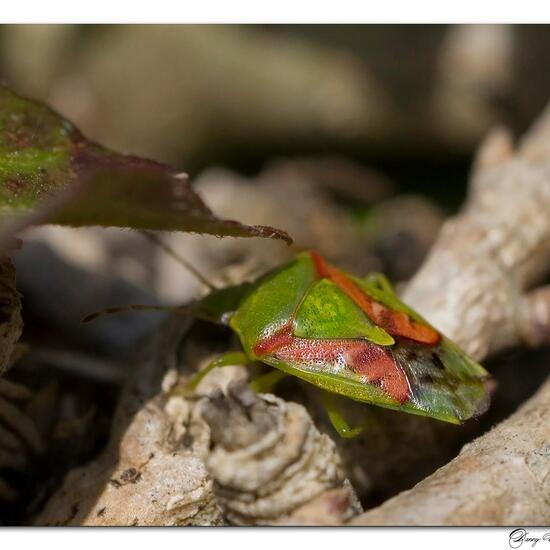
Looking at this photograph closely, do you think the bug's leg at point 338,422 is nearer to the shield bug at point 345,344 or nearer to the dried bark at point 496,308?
the shield bug at point 345,344

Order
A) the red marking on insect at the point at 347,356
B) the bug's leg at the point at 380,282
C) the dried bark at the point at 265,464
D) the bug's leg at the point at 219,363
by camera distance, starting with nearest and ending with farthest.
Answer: the dried bark at the point at 265,464, the red marking on insect at the point at 347,356, the bug's leg at the point at 219,363, the bug's leg at the point at 380,282

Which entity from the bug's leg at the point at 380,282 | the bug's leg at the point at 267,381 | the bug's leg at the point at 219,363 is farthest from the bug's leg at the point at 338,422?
the bug's leg at the point at 380,282

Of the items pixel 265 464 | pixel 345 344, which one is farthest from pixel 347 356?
pixel 265 464

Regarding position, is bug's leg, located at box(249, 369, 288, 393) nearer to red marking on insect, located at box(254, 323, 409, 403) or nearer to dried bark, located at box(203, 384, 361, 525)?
red marking on insect, located at box(254, 323, 409, 403)

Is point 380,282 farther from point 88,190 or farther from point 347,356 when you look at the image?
point 88,190

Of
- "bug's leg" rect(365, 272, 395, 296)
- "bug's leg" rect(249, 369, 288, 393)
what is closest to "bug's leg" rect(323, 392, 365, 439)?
"bug's leg" rect(249, 369, 288, 393)
